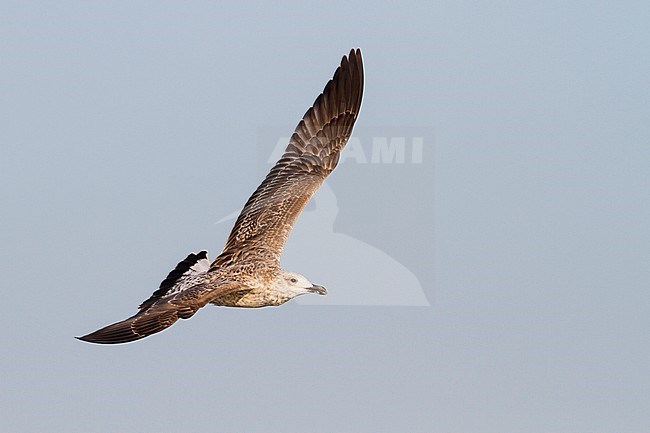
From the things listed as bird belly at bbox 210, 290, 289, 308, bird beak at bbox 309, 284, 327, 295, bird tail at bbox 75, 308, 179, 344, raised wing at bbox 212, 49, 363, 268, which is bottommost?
bird tail at bbox 75, 308, 179, 344

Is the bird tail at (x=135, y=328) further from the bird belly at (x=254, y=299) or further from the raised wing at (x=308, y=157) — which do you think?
the raised wing at (x=308, y=157)

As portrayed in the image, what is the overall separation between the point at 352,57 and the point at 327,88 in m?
0.82

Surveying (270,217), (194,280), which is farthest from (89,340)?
(270,217)

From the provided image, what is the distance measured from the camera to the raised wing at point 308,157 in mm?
25312

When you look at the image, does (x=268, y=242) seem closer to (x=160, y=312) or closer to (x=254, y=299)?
(x=254, y=299)

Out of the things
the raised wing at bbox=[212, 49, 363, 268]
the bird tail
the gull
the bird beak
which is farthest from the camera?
the raised wing at bbox=[212, 49, 363, 268]

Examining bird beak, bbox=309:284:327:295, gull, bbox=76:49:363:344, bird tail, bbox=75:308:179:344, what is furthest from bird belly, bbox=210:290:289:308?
bird tail, bbox=75:308:179:344

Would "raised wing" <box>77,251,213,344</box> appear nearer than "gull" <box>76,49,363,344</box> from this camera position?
Yes

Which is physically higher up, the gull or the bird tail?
the gull

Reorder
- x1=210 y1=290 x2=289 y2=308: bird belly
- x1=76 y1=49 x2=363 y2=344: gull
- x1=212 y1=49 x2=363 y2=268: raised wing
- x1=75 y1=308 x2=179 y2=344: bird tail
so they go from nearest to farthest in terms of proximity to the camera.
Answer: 1. x1=75 y1=308 x2=179 y2=344: bird tail
2. x1=76 y1=49 x2=363 y2=344: gull
3. x1=210 y1=290 x2=289 y2=308: bird belly
4. x1=212 y1=49 x2=363 y2=268: raised wing

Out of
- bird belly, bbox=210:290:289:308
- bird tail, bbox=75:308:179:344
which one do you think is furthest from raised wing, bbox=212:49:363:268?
bird tail, bbox=75:308:179:344

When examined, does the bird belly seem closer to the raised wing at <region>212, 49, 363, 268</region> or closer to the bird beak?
the bird beak

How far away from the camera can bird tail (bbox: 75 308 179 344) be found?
64.0 feet

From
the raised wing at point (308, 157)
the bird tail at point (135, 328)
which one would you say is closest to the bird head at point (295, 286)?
the raised wing at point (308, 157)
